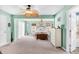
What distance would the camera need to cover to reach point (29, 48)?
2.64 m

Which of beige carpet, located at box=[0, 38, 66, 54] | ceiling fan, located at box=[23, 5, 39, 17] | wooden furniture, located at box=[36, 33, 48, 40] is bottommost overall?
beige carpet, located at box=[0, 38, 66, 54]

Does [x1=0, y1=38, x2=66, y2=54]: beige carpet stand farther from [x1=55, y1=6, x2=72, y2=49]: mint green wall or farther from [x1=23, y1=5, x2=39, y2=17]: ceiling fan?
[x1=23, y1=5, x2=39, y2=17]: ceiling fan

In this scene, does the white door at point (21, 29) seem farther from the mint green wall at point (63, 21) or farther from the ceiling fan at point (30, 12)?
the mint green wall at point (63, 21)

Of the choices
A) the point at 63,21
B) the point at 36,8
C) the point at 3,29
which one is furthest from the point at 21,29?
the point at 63,21

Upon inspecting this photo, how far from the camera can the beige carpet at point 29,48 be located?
2609 mm

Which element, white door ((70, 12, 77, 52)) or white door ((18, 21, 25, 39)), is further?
white door ((18, 21, 25, 39))

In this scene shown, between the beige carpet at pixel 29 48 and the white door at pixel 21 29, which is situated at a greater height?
the white door at pixel 21 29

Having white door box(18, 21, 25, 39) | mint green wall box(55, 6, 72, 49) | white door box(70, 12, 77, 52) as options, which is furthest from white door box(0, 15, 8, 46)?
white door box(70, 12, 77, 52)

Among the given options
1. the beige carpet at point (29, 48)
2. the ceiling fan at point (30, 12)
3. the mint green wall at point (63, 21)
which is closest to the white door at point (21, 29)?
the beige carpet at point (29, 48)

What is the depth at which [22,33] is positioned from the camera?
106 inches

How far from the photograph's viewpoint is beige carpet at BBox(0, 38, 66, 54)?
261 centimetres
